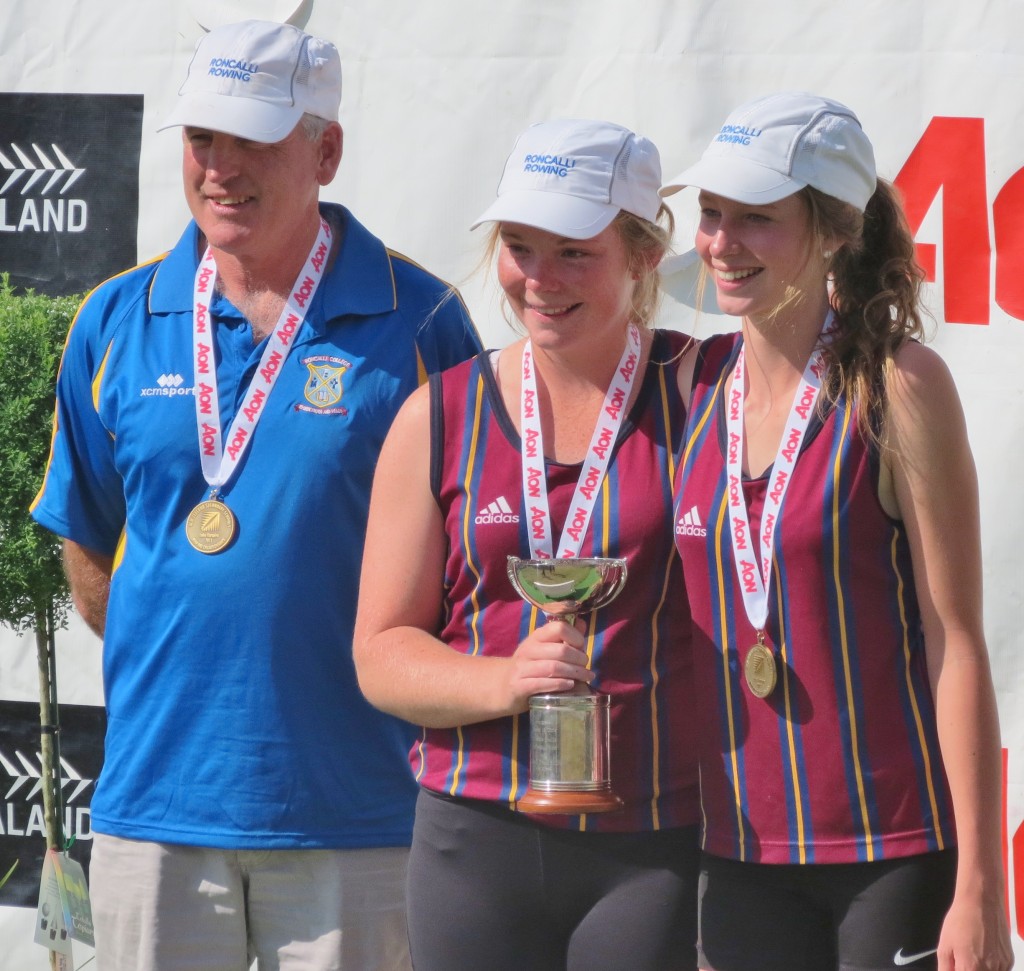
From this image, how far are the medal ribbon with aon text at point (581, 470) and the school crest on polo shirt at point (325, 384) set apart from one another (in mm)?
396

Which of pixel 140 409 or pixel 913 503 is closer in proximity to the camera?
pixel 913 503

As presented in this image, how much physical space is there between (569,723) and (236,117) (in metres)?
1.17

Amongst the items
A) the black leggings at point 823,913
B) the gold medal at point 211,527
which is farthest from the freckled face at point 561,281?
the black leggings at point 823,913

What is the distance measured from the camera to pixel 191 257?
262 cm

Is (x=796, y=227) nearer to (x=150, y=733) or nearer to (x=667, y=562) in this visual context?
(x=667, y=562)

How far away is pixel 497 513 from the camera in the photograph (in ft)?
6.88

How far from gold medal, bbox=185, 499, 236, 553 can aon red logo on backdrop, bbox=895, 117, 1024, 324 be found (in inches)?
68.0

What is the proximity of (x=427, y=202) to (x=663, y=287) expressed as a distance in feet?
1.99

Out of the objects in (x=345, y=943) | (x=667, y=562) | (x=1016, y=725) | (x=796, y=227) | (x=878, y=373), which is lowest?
(x=345, y=943)

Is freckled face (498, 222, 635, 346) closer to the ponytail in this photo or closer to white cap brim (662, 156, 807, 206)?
white cap brim (662, 156, 807, 206)

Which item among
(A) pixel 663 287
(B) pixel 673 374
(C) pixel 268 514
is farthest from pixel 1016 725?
(C) pixel 268 514

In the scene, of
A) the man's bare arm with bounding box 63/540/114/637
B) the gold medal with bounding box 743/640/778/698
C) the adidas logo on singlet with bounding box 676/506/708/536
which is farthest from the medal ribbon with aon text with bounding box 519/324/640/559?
the man's bare arm with bounding box 63/540/114/637

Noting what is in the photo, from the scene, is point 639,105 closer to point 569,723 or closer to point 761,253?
point 761,253

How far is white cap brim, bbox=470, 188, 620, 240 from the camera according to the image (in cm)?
206
